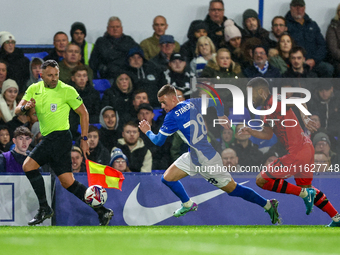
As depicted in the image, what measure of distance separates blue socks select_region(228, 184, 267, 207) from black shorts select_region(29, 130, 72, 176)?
6.77 ft

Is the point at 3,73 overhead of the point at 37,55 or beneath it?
beneath

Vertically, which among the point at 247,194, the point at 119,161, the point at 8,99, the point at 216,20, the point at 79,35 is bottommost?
the point at 247,194

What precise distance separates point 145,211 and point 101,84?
227 centimetres

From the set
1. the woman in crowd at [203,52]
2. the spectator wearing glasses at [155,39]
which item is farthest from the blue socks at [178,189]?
the spectator wearing glasses at [155,39]

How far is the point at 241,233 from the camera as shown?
16.3 ft

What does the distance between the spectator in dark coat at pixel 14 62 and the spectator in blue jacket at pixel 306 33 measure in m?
4.18

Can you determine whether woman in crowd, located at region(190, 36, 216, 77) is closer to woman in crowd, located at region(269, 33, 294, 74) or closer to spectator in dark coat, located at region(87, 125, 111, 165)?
woman in crowd, located at region(269, 33, 294, 74)

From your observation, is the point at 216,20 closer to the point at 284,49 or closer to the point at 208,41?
the point at 208,41

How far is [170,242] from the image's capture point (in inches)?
182

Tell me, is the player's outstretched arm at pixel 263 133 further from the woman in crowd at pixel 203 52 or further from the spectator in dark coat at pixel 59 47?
the spectator in dark coat at pixel 59 47

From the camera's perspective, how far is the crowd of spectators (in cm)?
653

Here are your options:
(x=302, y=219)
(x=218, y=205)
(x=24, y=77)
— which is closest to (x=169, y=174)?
(x=218, y=205)

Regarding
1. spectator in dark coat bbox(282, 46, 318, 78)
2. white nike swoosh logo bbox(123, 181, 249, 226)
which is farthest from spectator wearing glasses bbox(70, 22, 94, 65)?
spectator in dark coat bbox(282, 46, 318, 78)

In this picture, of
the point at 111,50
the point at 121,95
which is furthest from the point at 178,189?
the point at 111,50
